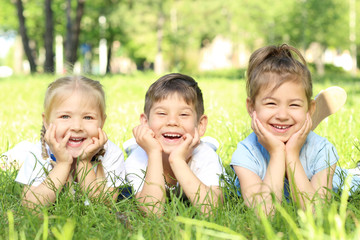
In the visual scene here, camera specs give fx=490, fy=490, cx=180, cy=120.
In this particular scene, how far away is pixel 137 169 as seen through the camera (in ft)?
10.9

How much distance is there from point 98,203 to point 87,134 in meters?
0.49

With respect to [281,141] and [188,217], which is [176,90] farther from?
[188,217]

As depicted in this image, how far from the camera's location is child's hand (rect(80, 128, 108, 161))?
3.08m

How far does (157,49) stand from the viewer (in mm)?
39062

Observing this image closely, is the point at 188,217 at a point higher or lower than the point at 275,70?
lower

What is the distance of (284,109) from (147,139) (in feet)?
2.88

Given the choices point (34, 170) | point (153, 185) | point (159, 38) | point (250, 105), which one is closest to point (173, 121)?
point (153, 185)

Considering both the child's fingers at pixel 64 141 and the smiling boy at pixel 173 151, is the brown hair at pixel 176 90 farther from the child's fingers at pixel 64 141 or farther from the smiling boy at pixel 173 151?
the child's fingers at pixel 64 141

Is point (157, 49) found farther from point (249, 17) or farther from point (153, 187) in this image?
point (153, 187)

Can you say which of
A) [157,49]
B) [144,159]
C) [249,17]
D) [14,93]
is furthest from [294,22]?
[144,159]

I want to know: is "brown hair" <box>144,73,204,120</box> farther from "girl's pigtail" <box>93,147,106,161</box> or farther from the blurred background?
the blurred background

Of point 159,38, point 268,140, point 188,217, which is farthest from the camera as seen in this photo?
point 159,38

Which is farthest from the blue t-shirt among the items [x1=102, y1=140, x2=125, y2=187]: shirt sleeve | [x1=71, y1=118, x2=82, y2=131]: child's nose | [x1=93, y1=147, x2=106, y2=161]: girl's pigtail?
[x1=71, y1=118, x2=82, y2=131]: child's nose

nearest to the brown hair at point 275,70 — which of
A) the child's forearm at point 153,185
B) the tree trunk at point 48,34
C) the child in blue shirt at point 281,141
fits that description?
the child in blue shirt at point 281,141
